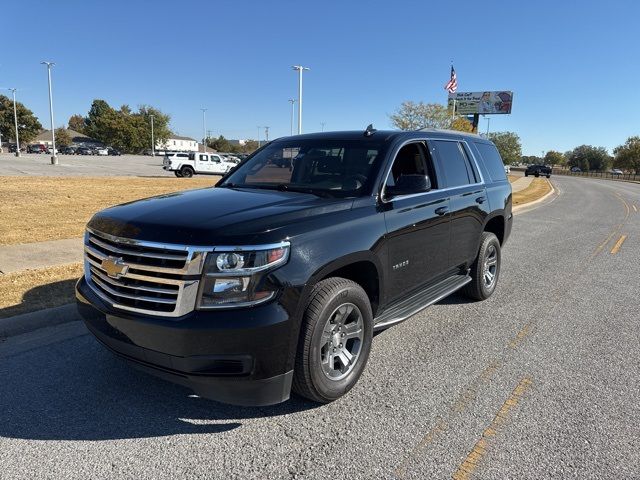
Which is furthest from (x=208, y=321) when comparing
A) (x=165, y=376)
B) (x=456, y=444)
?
(x=456, y=444)

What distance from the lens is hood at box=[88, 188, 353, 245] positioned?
2807mm

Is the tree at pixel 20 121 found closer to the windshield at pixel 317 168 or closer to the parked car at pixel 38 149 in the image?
the parked car at pixel 38 149

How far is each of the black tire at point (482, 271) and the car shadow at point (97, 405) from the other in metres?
3.01

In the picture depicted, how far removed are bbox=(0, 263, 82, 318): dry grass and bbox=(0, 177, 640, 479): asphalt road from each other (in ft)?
1.66

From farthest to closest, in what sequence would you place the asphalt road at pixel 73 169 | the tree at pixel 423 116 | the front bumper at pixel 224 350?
the tree at pixel 423 116 < the asphalt road at pixel 73 169 < the front bumper at pixel 224 350

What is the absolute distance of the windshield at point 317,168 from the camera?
3.94 metres

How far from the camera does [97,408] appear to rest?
129 inches

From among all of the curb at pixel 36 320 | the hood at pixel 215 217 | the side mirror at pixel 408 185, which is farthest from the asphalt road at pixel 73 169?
the side mirror at pixel 408 185

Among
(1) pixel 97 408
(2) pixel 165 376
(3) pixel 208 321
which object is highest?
(3) pixel 208 321

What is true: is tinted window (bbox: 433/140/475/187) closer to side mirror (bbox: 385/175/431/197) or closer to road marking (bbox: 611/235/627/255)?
side mirror (bbox: 385/175/431/197)

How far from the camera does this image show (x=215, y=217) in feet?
9.94

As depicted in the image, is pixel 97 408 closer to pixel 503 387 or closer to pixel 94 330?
pixel 94 330

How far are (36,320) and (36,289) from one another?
914 millimetres

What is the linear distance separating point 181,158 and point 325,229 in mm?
33890
